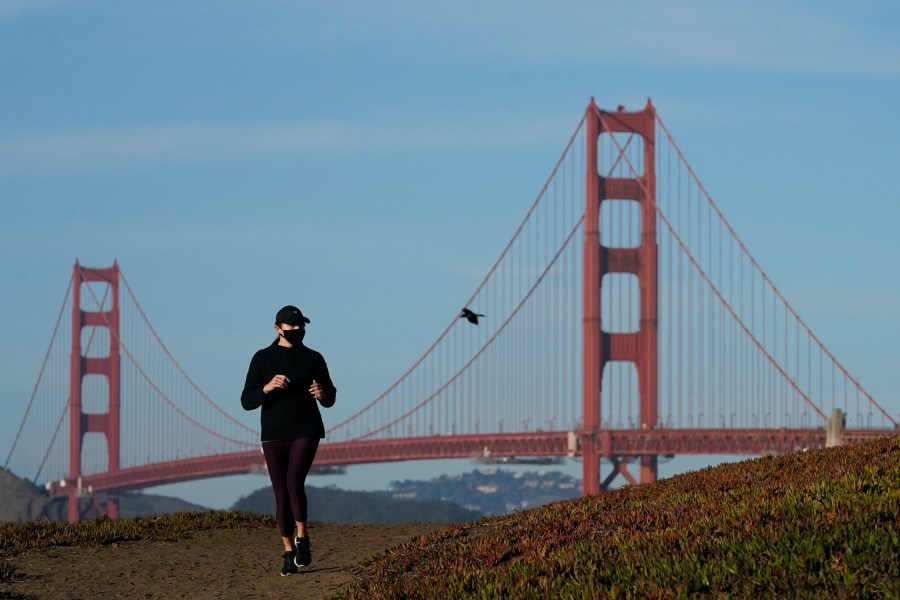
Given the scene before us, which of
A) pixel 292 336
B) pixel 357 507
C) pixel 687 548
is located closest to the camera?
pixel 687 548

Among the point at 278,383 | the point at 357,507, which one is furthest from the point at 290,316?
the point at 357,507

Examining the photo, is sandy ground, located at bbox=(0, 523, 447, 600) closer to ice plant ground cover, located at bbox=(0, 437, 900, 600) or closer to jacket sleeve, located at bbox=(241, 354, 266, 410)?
ice plant ground cover, located at bbox=(0, 437, 900, 600)

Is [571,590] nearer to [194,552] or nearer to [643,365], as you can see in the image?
[194,552]

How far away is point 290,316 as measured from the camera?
1151 centimetres

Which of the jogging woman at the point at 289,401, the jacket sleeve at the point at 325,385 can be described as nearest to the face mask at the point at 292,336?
the jogging woman at the point at 289,401

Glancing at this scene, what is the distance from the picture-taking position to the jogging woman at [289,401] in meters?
11.4

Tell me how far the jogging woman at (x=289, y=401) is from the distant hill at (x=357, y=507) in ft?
569

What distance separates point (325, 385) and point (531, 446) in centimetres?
5300

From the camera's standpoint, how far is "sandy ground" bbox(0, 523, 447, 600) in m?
11.6

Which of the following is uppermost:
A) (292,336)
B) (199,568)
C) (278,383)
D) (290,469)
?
(292,336)

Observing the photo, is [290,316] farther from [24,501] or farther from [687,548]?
[24,501]

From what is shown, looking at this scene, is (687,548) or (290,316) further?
(290,316)

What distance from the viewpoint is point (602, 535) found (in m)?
11.3

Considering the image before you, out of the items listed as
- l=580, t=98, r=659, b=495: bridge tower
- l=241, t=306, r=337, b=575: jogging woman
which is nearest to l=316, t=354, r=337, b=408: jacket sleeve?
l=241, t=306, r=337, b=575: jogging woman
